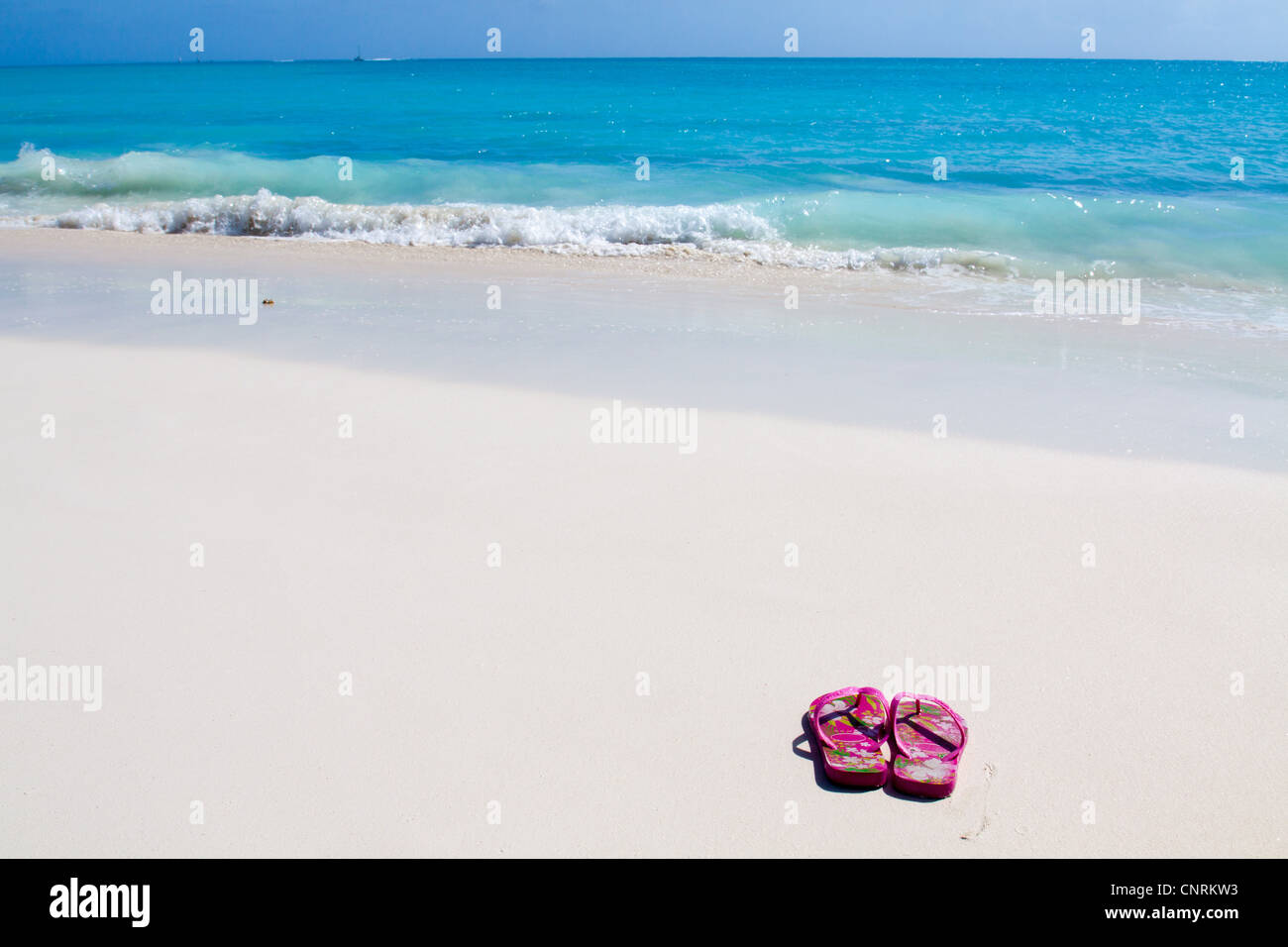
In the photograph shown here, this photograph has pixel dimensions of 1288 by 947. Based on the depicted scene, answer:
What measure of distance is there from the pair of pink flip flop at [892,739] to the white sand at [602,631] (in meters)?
0.07

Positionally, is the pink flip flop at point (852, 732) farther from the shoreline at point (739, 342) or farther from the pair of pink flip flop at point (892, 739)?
the shoreline at point (739, 342)

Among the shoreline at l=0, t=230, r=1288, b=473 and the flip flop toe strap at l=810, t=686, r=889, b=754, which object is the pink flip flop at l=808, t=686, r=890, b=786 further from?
the shoreline at l=0, t=230, r=1288, b=473

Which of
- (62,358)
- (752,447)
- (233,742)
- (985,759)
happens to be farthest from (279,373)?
(985,759)

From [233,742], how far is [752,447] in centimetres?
287

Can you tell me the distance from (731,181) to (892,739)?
1399 centimetres

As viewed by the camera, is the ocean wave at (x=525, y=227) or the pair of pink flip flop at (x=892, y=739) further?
the ocean wave at (x=525, y=227)

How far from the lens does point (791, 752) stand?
106 inches

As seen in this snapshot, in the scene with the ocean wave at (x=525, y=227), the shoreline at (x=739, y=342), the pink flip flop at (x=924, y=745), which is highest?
the ocean wave at (x=525, y=227)

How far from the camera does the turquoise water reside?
11180 mm

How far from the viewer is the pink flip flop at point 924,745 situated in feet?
8.31

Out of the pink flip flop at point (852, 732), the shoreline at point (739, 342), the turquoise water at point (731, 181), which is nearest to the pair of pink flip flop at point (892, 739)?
the pink flip flop at point (852, 732)

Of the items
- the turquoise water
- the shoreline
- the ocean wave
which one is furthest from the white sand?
the turquoise water
